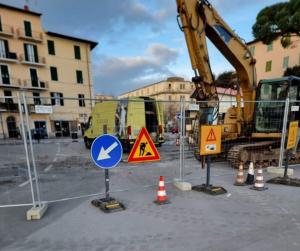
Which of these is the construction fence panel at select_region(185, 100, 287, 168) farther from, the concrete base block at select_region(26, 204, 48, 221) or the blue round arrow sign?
the concrete base block at select_region(26, 204, 48, 221)

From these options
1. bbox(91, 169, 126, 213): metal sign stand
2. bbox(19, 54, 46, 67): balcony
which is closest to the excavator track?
bbox(91, 169, 126, 213): metal sign stand

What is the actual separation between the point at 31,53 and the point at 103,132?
101 ft

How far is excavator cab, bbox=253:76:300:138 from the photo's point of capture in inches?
312

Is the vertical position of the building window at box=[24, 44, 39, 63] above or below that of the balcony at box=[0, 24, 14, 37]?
below

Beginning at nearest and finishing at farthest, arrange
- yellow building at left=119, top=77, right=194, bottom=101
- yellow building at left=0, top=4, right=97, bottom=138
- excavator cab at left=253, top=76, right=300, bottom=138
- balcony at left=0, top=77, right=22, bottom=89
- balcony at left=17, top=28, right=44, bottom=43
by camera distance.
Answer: excavator cab at left=253, top=76, right=300, bottom=138
balcony at left=0, top=77, right=22, bottom=89
yellow building at left=0, top=4, right=97, bottom=138
balcony at left=17, top=28, right=44, bottom=43
yellow building at left=119, top=77, right=194, bottom=101

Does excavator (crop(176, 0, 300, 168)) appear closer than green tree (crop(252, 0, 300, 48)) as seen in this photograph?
Yes

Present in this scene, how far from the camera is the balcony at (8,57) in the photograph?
90.6 feet

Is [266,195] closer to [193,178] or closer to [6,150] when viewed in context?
[193,178]

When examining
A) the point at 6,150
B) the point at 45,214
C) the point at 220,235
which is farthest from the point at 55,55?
the point at 220,235

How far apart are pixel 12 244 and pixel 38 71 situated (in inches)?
1233

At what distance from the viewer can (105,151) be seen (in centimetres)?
433

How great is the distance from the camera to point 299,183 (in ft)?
18.0

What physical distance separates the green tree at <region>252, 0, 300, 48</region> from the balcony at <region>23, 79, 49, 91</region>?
86.1 ft

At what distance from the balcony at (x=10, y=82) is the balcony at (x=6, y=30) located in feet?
17.6
